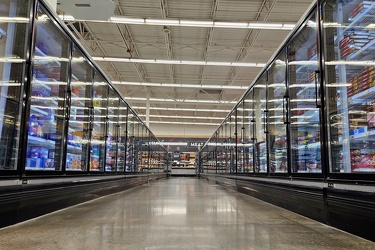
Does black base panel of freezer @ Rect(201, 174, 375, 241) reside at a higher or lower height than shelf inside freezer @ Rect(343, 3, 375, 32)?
lower

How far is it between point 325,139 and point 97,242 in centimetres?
262

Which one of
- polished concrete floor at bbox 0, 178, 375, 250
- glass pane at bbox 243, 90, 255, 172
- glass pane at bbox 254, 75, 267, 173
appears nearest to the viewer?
polished concrete floor at bbox 0, 178, 375, 250

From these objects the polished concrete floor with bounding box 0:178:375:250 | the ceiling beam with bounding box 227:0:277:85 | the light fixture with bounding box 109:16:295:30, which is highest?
the ceiling beam with bounding box 227:0:277:85

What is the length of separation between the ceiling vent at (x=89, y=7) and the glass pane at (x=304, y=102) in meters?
3.43

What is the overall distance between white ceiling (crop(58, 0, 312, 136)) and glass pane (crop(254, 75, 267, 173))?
3.58m

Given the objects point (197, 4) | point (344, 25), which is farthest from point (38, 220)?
point (197, 4)

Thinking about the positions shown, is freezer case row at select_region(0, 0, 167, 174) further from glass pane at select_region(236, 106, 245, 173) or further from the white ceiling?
glass pane at select_region(236, 106, 245, 173)

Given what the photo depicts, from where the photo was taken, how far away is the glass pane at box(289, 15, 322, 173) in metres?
4.01

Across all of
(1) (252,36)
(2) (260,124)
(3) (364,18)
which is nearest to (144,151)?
(1) (252,36)

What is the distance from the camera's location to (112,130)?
873 centimetres

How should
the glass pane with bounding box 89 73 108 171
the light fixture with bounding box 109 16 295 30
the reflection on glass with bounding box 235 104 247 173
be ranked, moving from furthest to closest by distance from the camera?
the light fixture with bounding box 109 16 295 30 → the reflection on glass with bounding box 235 104 247 173 → the glass pane with bounding box 89 73 108 171

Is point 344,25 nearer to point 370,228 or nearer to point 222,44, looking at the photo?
point 370,228

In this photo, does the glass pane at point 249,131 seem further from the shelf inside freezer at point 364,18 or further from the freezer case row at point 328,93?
the shelf inside freezer at point 364,18

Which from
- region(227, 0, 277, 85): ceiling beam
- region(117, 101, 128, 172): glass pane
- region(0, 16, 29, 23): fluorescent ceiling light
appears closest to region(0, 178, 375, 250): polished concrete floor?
region(0, 16, 29, 23): fluorescent ceiling light
